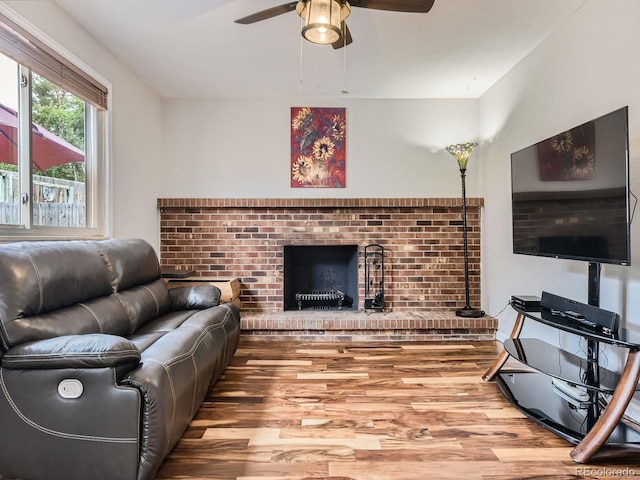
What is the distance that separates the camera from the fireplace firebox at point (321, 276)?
3781 mm

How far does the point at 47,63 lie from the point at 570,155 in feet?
10.3

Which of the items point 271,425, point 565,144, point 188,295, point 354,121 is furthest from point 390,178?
point 271,425

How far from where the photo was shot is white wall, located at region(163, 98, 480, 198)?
145 inches

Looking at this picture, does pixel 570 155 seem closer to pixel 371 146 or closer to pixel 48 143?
pixel 371 146

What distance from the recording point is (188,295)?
8.44 ft

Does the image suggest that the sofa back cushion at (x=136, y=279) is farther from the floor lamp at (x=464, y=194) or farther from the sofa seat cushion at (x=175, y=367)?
the floor lamp at (x=464, y=194)

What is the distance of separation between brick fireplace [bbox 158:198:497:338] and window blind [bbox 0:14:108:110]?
1.38 metres

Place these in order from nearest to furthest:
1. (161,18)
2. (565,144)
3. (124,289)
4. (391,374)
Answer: (565,144) → (124,289) → (161,18) → (391,374)

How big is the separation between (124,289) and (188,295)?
50 centimetres

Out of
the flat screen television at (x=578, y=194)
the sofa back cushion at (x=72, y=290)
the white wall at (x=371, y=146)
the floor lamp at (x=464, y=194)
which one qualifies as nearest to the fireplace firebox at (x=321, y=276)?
the white wall at (x=371, y=146)

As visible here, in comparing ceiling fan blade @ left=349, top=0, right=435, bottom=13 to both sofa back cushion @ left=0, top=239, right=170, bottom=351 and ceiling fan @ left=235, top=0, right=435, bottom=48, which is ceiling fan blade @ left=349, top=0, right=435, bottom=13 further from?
sofa back cushion @ left=0, top=239, right=170, bottom=351

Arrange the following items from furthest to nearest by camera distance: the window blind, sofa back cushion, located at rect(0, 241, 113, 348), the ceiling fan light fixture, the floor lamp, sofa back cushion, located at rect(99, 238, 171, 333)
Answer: the floor lamp → sofa back cushion, located at rect(99, 238, 171, 333) → the window blind → the ceiling fan light fixture → sofa back cushion, located at rect(0, 241, 113, 348)

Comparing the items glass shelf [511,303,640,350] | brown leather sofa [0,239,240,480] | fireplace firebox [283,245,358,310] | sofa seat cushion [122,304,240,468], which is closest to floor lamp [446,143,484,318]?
fireplace firebox [283,245,358,310]

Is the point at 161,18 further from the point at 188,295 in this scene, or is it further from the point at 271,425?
the point at 271,425
